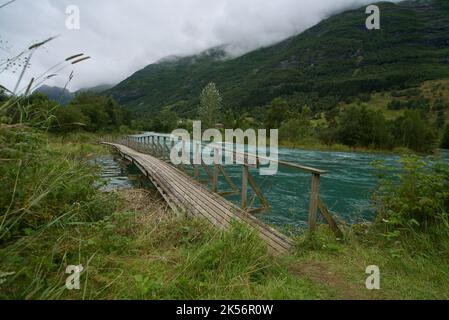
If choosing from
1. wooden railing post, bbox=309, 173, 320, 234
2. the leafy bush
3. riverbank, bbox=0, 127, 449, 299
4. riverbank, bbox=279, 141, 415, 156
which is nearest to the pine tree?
riverbank, bbox=279, 141, 415, 156

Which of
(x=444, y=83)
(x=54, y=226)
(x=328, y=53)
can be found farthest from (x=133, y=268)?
(x=328, y=53)

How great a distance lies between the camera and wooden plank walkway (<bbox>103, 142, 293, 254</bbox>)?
3.92 metres

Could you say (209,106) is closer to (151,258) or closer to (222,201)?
(222,201)

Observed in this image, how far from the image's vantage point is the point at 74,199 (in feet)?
10.6

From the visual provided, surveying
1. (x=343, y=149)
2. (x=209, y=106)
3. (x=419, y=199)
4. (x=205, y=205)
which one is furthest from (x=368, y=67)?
(x=419, y=199)

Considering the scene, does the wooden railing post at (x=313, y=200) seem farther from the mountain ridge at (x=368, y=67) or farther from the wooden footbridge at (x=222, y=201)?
the mountain ridge at (x=368, y=67)

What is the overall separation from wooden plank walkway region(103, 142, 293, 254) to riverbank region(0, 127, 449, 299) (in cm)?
40

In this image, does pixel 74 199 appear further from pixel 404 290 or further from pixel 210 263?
pixel 404 290

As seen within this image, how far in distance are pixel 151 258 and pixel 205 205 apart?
11.1ft

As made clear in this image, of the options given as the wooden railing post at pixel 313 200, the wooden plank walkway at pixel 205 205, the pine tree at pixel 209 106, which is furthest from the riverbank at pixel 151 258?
the pine tree at pixel 209 106

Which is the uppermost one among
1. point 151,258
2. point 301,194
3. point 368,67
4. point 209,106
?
point 368,67

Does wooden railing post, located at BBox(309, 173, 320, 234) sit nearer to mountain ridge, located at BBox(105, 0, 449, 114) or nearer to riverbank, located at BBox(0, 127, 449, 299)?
riverbank, located at BBox(0, 127, 449, 299)

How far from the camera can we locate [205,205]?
238 inches

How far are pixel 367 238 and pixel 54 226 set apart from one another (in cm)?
412
